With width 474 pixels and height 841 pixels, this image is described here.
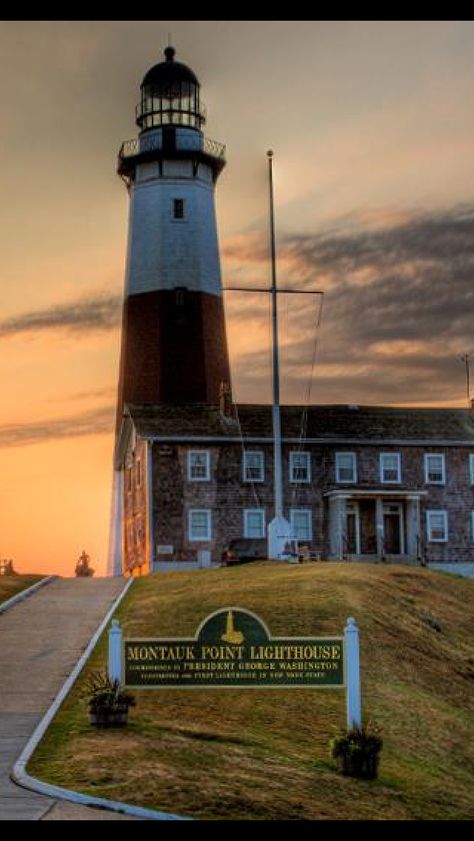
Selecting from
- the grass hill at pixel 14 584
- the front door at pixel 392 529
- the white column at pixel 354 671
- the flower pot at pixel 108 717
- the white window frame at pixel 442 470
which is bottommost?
the flower pot at pixel 108 717

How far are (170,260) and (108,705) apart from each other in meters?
41.5

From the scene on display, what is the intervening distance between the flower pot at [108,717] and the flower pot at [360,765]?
3518 mm

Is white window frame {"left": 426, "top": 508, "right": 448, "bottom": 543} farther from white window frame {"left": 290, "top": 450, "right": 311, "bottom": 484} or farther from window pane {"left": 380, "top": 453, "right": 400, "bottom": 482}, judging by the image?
white window frame {"left": 290, "top": 450, "right": 311, "bottom": 484}

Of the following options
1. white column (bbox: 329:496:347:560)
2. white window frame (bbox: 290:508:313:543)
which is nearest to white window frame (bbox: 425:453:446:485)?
white column (bbox: 329:496:347:560)

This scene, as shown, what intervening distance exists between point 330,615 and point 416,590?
8.84m

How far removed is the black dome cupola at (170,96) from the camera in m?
63.9

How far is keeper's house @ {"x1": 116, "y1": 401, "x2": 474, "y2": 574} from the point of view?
2088 inches

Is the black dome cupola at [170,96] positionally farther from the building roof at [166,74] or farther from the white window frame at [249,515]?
the white window frame at [249,515]

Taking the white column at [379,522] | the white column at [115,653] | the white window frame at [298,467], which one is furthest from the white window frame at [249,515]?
the white column at [115,653]

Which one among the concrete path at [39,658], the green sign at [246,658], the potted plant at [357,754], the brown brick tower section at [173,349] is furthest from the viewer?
the brown brick tower section at [173,349]
